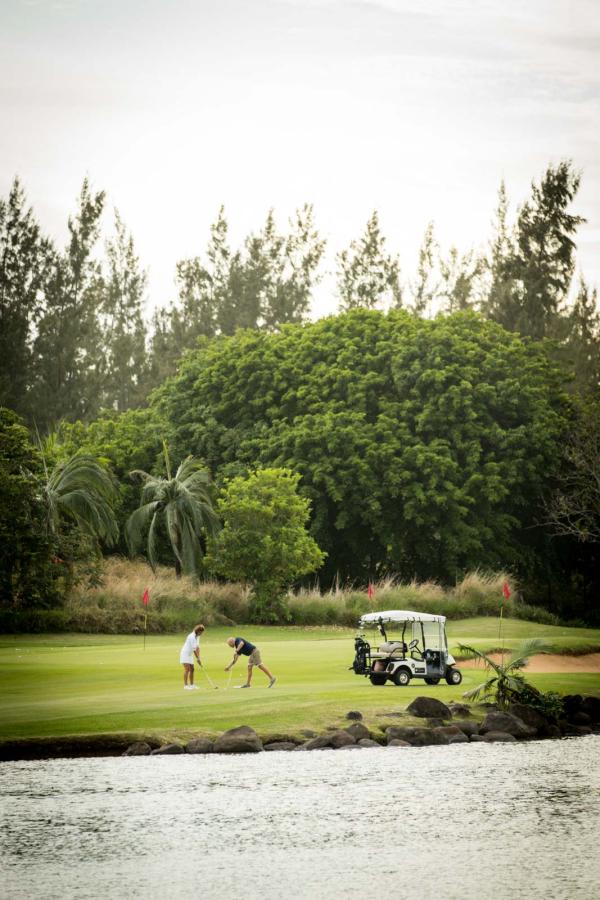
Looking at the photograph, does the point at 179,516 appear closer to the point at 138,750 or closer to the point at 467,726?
the point at 467,726

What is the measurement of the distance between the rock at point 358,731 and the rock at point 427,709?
184 centimetres

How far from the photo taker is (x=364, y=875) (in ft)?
52.6

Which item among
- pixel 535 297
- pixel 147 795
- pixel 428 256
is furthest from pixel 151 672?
pixel 428 256

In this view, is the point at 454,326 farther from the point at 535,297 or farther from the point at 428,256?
the point at 428,256

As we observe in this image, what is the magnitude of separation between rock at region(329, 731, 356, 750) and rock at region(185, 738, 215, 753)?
7.92ft

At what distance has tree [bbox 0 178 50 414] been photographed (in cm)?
8175

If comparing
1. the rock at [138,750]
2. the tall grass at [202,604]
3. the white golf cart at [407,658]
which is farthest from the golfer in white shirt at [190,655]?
the tall grass at [202,604]

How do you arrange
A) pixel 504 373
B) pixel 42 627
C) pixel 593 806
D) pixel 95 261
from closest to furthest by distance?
pixel 593 806 < pixel 42 627 < pixel 504 373 < pixel 95 261

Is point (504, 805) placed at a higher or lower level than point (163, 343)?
lower

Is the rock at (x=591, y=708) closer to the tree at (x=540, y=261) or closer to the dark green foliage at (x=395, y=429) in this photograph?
the dark green foliage at (x=395, y=429)

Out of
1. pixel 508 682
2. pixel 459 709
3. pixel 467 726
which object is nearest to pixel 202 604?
pixel 508 682

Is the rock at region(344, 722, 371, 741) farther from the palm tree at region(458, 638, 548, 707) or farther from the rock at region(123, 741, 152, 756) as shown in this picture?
the palm tree at region(458, 638, 548, 707)

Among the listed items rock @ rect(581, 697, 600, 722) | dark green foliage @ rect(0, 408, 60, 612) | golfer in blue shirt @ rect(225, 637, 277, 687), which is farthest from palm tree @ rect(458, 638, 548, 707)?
dark green foliage @ rect(0, 408, 60, 612)

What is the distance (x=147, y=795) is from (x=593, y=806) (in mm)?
6933
